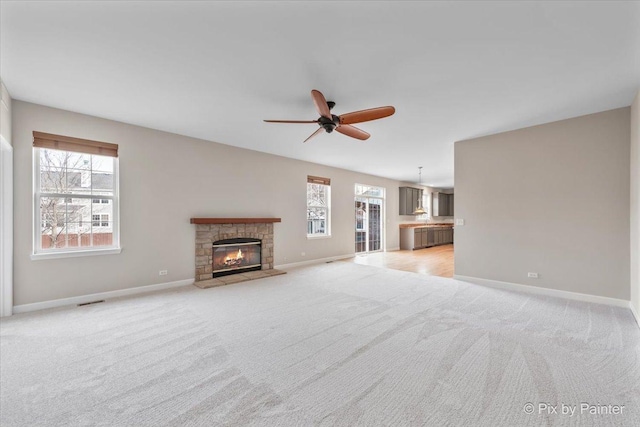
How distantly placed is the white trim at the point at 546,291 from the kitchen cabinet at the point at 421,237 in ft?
15.2

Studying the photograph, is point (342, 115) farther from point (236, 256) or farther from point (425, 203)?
point (425, 203)

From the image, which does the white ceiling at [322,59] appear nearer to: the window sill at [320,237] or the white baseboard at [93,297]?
the white baseboard at [93,297]

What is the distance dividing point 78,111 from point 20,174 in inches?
42.5

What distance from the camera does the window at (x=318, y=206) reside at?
6.98 metres

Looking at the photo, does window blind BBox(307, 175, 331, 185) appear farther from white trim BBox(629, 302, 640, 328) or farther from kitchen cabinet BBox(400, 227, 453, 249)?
white trim BBox(629, 302, 640, 328)

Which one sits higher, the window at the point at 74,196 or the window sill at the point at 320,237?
the window at the point at 74,196

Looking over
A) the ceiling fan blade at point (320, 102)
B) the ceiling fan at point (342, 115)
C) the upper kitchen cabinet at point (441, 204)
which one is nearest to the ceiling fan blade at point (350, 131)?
the ceiling fan at point (342, 115)

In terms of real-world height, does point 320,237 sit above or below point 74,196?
below

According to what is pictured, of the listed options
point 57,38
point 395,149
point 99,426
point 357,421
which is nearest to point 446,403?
point 357,421

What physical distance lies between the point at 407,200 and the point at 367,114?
24.9 ft

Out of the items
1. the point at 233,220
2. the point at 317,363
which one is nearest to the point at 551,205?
the point at 317,363

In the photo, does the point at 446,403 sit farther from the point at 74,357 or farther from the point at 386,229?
the point at 386,229

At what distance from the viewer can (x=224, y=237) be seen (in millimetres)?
5199

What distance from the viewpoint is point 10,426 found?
60.6 inches
